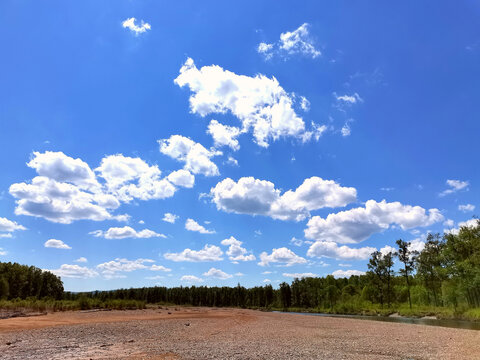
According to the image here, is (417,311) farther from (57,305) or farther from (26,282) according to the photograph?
(26,282)

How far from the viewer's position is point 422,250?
2702 inches

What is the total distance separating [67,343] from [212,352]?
870 centimetres

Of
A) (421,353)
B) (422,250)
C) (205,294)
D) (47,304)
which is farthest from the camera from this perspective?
(205,294)

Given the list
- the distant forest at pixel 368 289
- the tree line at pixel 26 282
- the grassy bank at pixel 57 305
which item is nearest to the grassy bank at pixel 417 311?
the distant forest at pixel 368 289

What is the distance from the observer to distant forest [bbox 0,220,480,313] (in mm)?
53406

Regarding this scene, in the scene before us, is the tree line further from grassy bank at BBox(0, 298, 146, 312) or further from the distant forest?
grassy bank at BBox(0, 298, 146, 312)

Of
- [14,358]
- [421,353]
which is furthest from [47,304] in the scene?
[421,353]

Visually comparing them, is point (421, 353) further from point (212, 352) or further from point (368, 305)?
point (368, 305)

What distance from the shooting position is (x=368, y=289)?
8950 cm

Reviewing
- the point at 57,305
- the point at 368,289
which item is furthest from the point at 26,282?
the point at 368,289

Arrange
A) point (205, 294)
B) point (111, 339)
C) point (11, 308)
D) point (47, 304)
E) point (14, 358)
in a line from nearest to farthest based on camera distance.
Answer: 1. point (14, 358)
2. point (111, 339)
3. point (11, 308)
4. point (47, 304)
5. point (205, 294)

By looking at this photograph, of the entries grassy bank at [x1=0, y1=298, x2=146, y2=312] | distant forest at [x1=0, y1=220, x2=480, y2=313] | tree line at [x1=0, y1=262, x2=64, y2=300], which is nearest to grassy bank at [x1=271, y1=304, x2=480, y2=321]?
distant forest at [x1=0, y1=220, x2=480, y2=313]

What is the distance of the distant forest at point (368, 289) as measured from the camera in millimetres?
53406

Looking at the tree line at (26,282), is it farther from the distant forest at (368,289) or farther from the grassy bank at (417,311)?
the grassy bank at (417,311)
